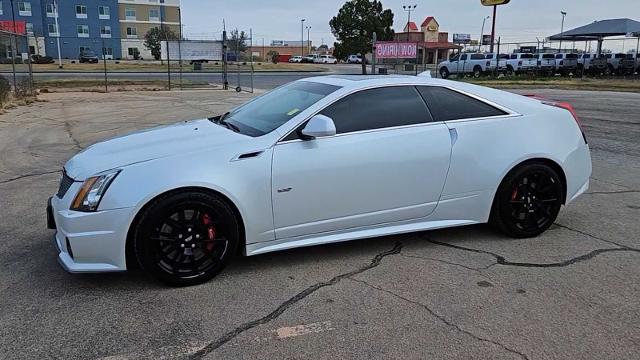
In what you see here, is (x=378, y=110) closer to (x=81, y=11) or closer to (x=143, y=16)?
(x=81, y=11)

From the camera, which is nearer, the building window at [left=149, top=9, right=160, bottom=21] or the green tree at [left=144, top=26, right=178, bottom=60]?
the green tree at [left=144, top=26, right=178, bottom=60]

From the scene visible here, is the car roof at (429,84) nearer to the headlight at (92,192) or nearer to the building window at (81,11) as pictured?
the headlight at (92,192)

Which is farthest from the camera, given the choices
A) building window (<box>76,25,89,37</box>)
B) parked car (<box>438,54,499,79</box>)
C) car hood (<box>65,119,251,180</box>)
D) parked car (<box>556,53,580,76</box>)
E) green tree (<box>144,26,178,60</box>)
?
building window (<box>76,25,89,37</box>)

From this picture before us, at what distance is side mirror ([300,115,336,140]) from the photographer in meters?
4.13

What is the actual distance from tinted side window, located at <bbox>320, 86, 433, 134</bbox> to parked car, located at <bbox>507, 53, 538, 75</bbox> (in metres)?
37.8

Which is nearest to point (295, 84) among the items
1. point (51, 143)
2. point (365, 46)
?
point (51, 143)

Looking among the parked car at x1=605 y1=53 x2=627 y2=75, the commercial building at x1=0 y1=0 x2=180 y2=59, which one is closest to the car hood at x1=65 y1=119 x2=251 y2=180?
the parked car at x1=605 y1=53 x2=627 y2=75

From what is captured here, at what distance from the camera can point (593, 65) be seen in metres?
40.6

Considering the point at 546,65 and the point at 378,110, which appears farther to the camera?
the point at 546,65

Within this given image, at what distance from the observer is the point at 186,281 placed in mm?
4000

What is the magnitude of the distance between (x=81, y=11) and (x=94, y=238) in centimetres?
8967

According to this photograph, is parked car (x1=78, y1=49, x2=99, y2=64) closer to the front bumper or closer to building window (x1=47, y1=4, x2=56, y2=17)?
A: building window (x1=47, y1=4, x2=56, y2=17)

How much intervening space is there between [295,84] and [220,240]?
6.47 ft

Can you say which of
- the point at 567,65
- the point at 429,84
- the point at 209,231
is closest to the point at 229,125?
the point at 209,231
